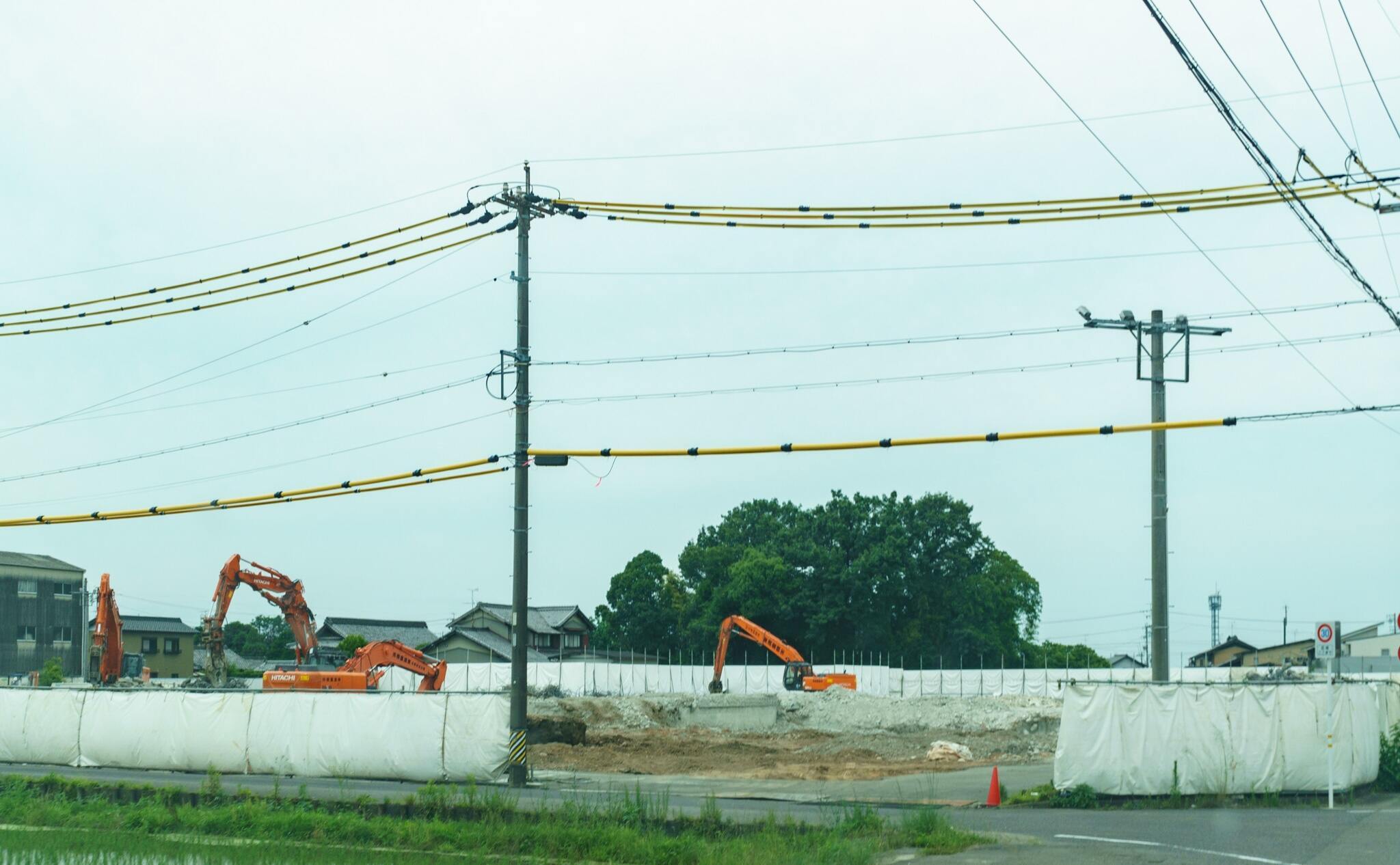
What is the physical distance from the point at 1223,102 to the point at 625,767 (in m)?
23.4

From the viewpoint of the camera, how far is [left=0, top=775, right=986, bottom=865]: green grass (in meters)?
16.2

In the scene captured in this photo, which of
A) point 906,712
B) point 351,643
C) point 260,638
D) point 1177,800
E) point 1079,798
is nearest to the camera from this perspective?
point 1177,800

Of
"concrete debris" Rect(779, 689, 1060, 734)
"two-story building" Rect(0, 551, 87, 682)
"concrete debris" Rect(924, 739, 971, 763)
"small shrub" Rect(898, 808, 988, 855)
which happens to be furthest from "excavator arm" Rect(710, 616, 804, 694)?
"two-story building" Rect(0, 551, 87, 682)

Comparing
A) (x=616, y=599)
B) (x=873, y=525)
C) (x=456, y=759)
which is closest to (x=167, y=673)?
(x=616, y=599)

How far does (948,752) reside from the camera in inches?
1323

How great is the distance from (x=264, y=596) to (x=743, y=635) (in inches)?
871

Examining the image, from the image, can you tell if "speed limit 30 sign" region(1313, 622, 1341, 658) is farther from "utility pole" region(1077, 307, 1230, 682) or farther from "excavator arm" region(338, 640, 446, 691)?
"excavator arm" region(338, 640, 446, 691)

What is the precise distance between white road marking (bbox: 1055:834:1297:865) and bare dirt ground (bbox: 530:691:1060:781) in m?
11.5

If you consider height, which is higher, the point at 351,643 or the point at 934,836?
the point at 934,836

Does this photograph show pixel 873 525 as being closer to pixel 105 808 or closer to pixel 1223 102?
pixel 105 808

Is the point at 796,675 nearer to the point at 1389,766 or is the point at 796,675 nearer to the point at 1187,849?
the point at 1389,766

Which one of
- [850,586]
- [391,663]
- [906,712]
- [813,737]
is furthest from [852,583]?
[391,663]

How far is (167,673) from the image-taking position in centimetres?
8906

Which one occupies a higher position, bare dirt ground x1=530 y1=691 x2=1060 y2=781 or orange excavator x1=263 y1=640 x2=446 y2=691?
orange excavator x1=263 y1=640 x2=446 y2=691
